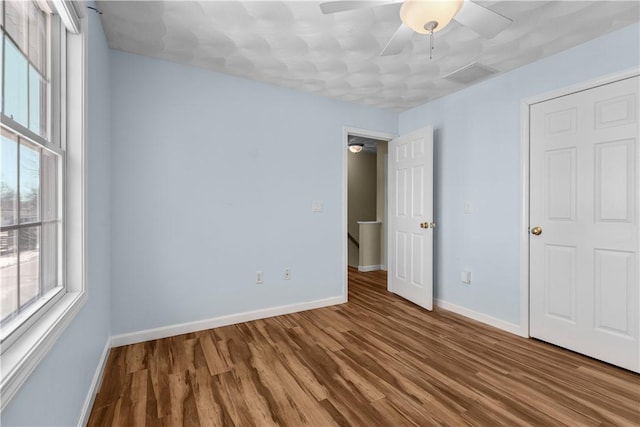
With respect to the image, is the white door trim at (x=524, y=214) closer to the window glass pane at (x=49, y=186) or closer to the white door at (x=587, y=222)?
the white door at (x=587, y=222)

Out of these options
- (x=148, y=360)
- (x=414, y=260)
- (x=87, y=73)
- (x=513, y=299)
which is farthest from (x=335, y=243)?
(x=87, y=73)

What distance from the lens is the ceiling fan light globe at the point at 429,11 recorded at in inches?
53.9

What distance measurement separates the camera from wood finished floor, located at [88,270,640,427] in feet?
5.33

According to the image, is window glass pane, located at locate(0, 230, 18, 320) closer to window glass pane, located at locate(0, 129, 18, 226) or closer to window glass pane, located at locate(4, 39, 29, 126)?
A: window glass pane, located at locate(0, 129, 18, 226)

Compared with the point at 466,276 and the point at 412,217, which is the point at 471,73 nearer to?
the point at 412,217

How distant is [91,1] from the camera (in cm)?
174

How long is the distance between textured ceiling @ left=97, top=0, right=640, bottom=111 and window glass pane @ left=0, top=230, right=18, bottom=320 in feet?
5.46

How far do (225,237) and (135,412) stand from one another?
1.50 meters

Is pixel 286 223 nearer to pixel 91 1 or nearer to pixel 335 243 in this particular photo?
pixel 335 243

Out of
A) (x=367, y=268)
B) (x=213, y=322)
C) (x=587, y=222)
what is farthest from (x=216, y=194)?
(x=367, y=268)

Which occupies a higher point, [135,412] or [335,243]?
[335,243]

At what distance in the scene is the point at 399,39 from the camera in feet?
5.78

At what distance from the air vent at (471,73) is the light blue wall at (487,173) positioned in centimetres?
17

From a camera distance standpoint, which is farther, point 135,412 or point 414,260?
point 414,260
